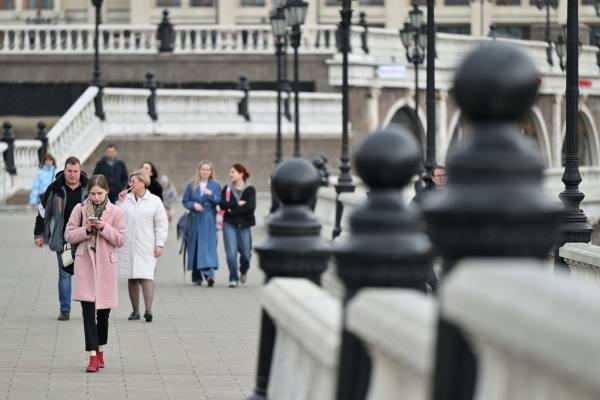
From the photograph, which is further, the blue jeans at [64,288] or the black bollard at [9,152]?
the black bollard at [9,152]

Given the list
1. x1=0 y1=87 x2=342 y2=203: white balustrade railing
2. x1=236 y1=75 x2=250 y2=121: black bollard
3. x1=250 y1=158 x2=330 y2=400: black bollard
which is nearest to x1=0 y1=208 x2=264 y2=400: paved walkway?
x1=250 y1=158 x2=330 y2=400: black bollard

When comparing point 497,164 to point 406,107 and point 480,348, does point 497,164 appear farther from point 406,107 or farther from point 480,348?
point 406,107

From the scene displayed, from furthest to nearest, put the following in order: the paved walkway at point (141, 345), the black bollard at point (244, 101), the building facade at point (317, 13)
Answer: the building facade at point (317, 13)
the black bollard at point (244, 101)
the paved walkway at point (141, 345)

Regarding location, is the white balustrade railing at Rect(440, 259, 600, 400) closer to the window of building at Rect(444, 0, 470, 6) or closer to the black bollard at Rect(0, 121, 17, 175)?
the black bollard at Rect(0, 121, 17, 175)

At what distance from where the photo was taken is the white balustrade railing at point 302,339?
537 centimetres

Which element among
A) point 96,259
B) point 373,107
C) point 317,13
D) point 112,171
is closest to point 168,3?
point 317,13

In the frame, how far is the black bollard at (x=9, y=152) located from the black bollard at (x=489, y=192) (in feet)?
124

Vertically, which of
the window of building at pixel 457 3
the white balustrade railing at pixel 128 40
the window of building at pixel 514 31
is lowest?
the white balustrade railing at pixel 128 40

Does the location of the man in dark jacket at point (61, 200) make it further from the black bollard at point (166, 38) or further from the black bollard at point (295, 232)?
the black bollard at point (166, 38)

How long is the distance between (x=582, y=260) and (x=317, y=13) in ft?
234

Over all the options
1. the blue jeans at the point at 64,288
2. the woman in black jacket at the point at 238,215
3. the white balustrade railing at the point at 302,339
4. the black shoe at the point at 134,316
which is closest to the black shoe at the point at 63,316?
the blue jeans at the point at 64,288

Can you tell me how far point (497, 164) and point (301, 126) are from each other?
5043 centimetres

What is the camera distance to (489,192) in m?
3.64

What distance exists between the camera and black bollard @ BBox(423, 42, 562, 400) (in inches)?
141
